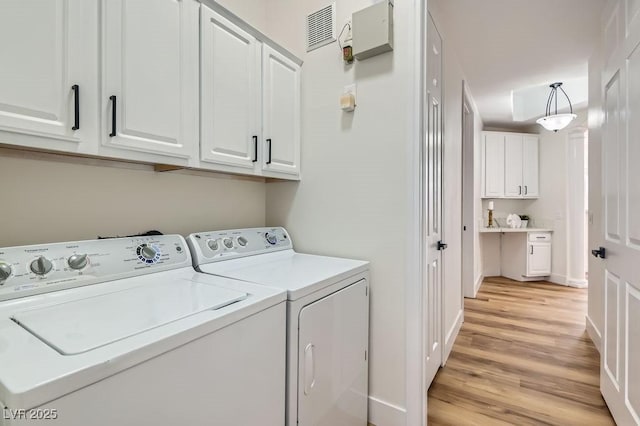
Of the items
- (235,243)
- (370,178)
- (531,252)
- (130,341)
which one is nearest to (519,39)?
(370,178)

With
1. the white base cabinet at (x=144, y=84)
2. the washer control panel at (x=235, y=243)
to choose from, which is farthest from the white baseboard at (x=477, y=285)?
the white base cabinet at (x=144, y=84)

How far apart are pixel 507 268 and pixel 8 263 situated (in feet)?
19.3

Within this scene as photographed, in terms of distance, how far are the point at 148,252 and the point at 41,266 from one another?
34cm

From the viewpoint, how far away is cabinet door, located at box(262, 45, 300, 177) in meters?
1.71

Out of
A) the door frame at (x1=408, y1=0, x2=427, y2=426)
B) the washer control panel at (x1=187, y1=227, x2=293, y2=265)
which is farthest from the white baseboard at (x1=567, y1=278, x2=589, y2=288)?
the washer control panel at (x1=187, y1=227, x2=293, y2=265)

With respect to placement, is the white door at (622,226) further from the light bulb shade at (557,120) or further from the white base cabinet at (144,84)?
the light bulb shade at (557,120)

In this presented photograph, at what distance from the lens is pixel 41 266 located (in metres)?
0.99

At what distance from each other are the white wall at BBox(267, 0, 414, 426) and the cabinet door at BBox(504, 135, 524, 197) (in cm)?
419

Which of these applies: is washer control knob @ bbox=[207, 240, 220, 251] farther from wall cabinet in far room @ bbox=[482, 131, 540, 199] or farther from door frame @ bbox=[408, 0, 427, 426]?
wall cabinet in far room @ bbox=[482, 131, 540, 199]

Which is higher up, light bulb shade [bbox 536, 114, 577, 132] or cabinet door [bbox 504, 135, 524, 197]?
light bulb shade [bbox 536, 114, 577, 132]

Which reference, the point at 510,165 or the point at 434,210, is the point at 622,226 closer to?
the point at 434,210

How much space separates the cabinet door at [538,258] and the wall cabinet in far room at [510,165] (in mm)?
805

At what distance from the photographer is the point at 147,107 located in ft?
3.88

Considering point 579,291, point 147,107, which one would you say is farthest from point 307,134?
point 579,291
